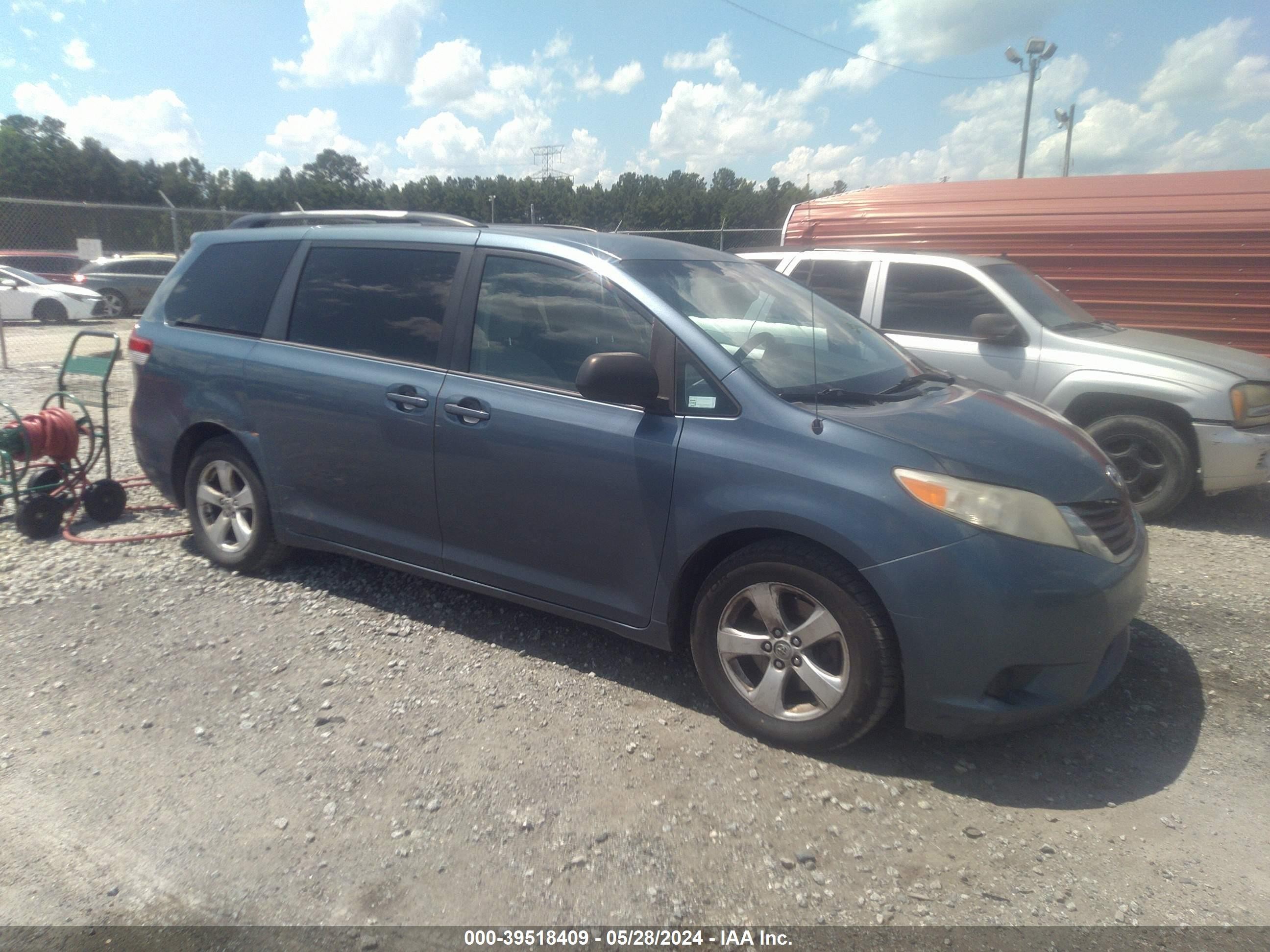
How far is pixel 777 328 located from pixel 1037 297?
3.92m

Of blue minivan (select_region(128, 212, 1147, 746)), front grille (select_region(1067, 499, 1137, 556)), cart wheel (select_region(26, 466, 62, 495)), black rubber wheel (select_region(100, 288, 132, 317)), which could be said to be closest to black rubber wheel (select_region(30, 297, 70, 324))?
black rubber wheel (select_region(100, 288, 132, 317))

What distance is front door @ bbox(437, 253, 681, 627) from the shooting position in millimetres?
3400

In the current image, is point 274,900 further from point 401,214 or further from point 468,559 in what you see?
point 401,214

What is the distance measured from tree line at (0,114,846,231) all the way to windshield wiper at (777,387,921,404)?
42.3 feet

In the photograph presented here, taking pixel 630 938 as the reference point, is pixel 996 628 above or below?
above

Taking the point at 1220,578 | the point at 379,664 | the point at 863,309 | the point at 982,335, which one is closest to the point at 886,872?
the point at 379,664

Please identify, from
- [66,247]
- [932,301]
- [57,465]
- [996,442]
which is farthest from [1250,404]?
[66,247]

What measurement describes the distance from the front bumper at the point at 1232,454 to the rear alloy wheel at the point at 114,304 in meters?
23.1

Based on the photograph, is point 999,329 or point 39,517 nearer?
point 39,517

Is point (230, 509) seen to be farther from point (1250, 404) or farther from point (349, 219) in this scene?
point (1250, 404)

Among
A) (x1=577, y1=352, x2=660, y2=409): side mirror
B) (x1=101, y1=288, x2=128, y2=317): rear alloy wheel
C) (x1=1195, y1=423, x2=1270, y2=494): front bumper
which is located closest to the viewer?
(x1=577, y1=352, x2=660, y2=409): side mirror

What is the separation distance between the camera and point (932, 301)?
22.2 feet

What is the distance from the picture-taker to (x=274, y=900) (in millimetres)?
2492

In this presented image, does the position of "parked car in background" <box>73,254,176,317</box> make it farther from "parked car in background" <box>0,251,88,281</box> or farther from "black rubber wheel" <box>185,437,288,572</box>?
"black rubber wheel" <box>185,437,288,572</box>
